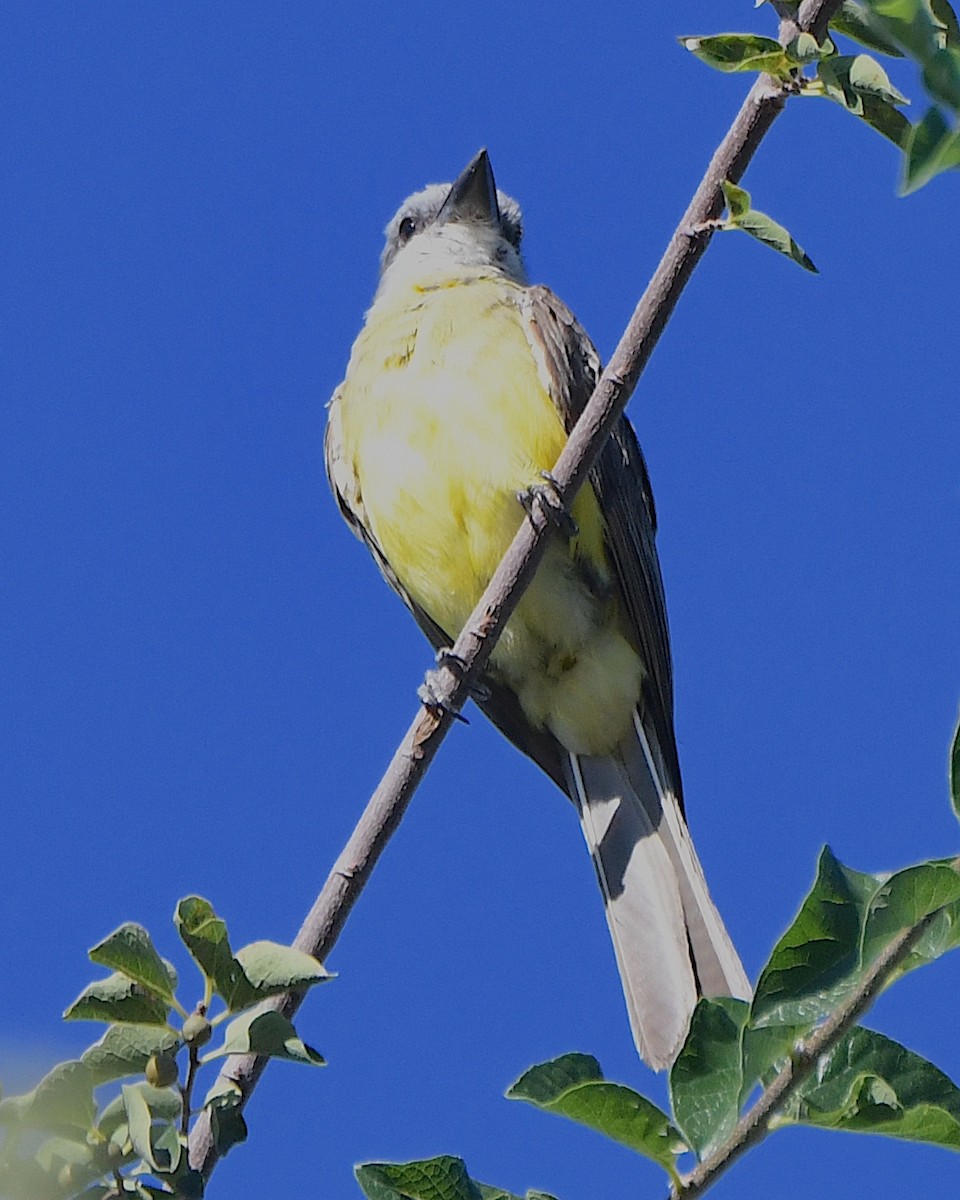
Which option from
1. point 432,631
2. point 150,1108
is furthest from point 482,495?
point 150,1108

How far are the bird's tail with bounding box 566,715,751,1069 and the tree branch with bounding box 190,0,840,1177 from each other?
1301mm

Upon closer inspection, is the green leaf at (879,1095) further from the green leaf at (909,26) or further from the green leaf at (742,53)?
the green leaf at (742,53)

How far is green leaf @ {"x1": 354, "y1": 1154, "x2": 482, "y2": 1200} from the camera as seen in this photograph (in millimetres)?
1927

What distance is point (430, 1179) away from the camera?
193 cm

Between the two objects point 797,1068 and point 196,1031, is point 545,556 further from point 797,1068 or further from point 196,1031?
point 797,1068

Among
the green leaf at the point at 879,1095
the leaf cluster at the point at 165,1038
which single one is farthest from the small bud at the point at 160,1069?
the green leaf at the point at 879,1095

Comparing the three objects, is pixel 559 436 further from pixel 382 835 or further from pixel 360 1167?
pixel 360 1167

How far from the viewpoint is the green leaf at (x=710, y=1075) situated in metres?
1.90

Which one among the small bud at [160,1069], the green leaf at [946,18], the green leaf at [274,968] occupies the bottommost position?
the small bud at [160,1069]

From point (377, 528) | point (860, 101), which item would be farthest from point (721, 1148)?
point (377, 528)

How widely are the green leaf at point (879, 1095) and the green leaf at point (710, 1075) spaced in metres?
0.08

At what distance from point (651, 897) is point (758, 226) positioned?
3.26 meters

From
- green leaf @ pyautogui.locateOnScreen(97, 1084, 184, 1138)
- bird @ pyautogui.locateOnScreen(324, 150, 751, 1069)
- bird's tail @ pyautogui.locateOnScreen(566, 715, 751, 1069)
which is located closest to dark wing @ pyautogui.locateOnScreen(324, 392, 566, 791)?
bird @ pyautogui.locateOnScreen(324, 150, 751, 1069)

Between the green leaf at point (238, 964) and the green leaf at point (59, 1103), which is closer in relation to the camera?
the green leaf at point (59, 1103)
